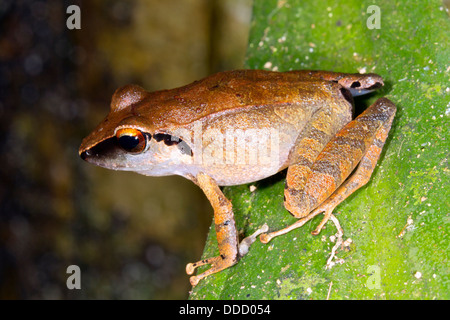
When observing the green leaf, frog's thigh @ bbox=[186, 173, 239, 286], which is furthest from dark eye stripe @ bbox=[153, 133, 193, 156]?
the green leaf

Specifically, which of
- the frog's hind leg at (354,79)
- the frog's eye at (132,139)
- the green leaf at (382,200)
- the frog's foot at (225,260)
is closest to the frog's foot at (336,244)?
the green leaf at (382,200)

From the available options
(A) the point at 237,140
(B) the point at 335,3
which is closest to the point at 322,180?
(A) the point at 237,140

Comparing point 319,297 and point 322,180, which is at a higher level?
point 322,180

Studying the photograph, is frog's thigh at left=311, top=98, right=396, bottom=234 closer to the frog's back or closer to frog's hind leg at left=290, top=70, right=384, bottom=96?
frog's hind leg at left=290, top=70, right=384, bottom=96

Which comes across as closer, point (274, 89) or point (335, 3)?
point (274, 89)

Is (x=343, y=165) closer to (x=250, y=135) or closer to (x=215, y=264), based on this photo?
(x=250, y=135)

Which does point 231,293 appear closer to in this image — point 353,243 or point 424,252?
point 353,243
